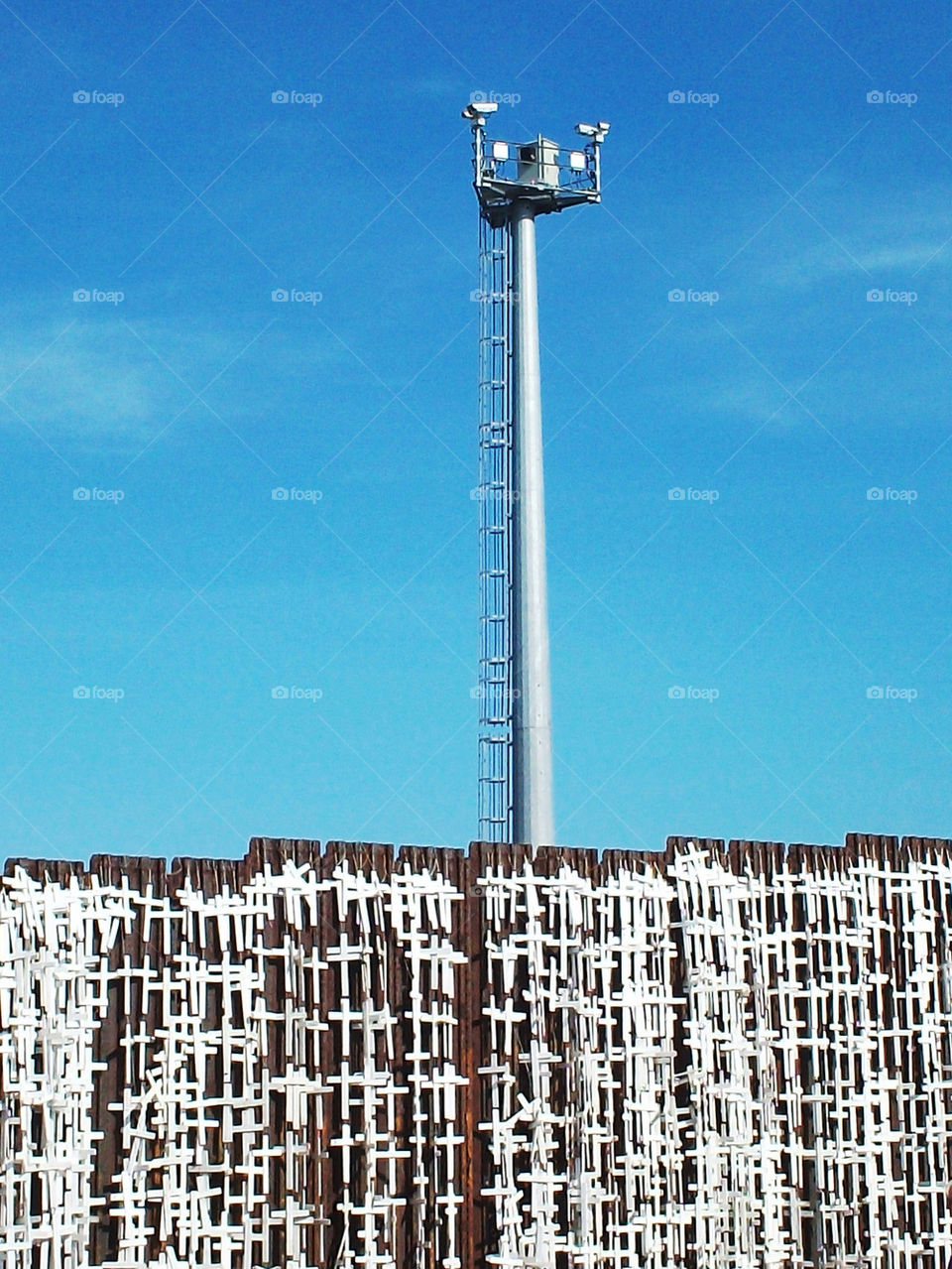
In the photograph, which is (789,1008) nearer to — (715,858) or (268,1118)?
(715,858)

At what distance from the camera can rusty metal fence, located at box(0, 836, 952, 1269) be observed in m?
7.23

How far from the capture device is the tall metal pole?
605 inches

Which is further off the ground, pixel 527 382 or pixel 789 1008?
pixel 527 382

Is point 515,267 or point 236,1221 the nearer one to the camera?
point 236,1221

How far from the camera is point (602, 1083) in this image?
8172 mm

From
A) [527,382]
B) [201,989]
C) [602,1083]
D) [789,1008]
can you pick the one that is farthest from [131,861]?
[527,382]

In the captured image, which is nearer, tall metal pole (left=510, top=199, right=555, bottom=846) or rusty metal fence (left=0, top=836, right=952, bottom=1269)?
rusty metal fence (left=0, top=836, right=952, bottom=1269)

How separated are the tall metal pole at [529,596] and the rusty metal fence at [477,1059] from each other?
6228 mm

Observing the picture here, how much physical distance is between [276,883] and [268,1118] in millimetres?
1100

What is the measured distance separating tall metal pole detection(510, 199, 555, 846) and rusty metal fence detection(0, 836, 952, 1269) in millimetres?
6228

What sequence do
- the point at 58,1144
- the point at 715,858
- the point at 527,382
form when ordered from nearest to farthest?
the point at 58,1144
the point at 715,858
the point at 527,382

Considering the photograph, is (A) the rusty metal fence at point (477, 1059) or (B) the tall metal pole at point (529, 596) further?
(B) the tall metal pole at point (529, 596)

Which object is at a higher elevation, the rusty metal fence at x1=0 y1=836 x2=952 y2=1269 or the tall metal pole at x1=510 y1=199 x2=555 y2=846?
the tall metal pole at x1=510 y1=199 x2=555 y2=846

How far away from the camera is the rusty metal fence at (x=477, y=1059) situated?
7227 mm
